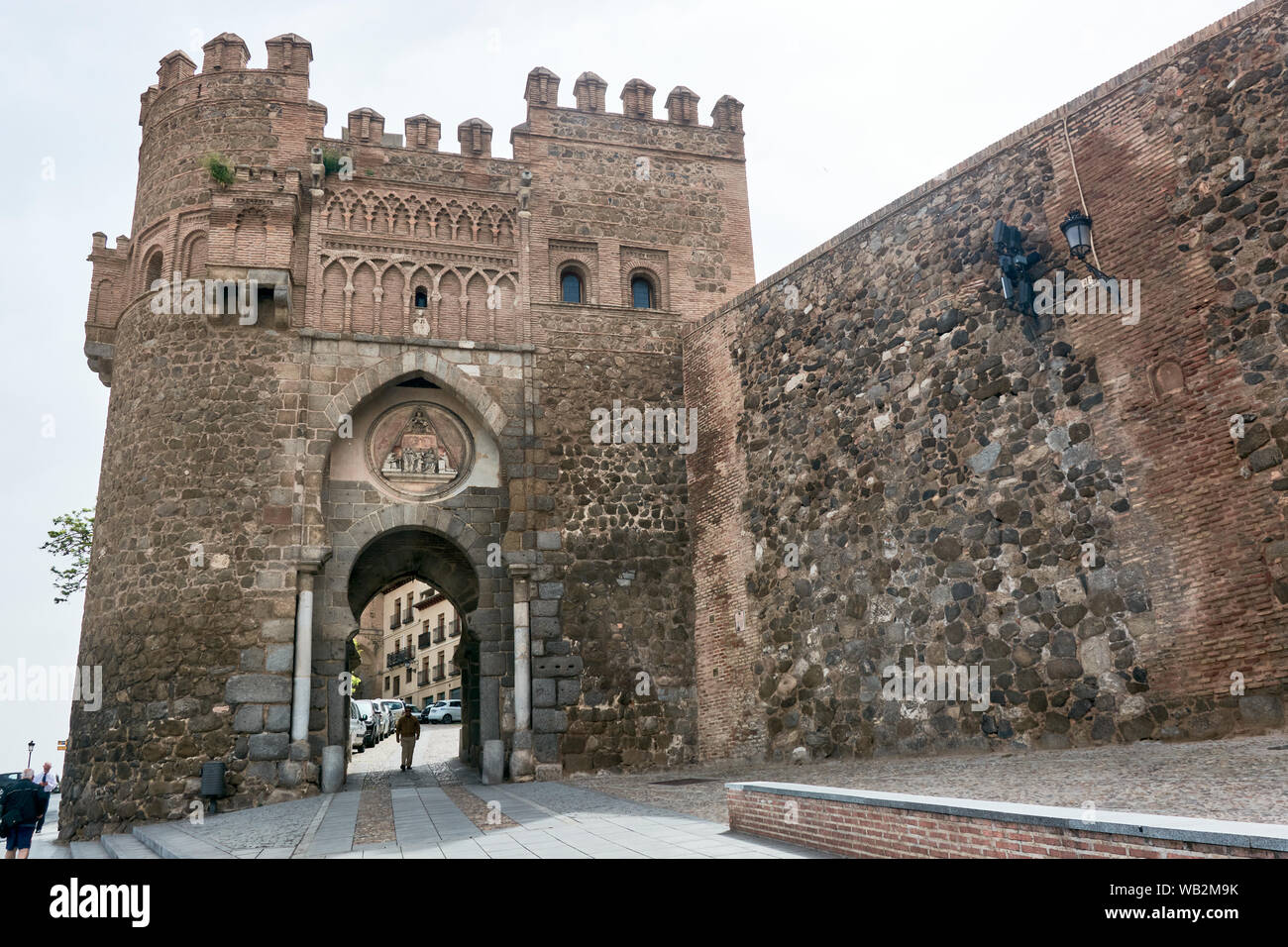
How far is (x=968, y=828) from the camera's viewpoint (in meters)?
4.48

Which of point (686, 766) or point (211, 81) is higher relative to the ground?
point (211, 81)

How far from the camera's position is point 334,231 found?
13719 mm

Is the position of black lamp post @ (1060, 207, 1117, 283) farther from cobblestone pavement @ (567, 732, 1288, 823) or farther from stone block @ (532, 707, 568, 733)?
stone block @ (532, 707, 568, 733)

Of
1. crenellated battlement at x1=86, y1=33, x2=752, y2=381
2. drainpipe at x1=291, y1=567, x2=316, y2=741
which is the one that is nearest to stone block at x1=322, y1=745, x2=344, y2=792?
drainpipe at x1=291, y1=567, x2=316, y2=741

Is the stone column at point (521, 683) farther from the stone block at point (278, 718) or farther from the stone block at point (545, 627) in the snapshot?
the stone block at point (278, 718)

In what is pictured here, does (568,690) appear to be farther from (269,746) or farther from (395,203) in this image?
(395,203)

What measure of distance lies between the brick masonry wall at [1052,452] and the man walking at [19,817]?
8.15 meters

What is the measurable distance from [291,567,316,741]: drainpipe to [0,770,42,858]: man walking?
3057mm

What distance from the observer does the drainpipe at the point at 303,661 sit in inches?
460

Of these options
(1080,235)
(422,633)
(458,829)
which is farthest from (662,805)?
(422,633)

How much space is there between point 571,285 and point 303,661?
7101 millimetres

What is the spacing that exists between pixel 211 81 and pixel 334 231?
312 cm
